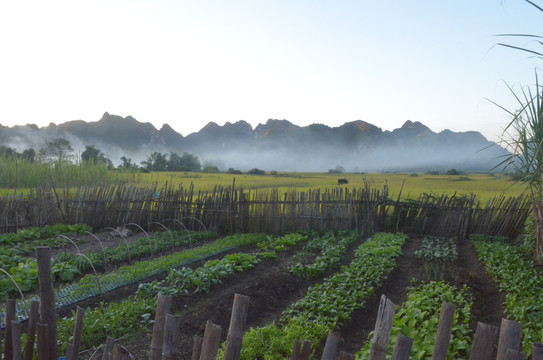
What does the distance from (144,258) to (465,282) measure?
19.7ft

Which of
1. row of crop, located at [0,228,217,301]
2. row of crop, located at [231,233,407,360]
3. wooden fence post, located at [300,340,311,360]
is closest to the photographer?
wooden fence post, located at [300,340,311,360]

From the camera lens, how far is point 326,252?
8.53m

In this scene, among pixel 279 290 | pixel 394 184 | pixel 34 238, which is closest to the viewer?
pixel 279 290

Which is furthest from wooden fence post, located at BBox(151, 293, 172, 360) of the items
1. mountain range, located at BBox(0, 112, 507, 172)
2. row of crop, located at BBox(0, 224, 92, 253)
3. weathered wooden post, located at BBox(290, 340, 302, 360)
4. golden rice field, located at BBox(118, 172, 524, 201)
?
mountain range, located at BBox(0, 112, 507, 172)

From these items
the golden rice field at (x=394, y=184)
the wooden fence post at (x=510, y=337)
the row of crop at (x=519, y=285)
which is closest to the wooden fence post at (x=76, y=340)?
the wooden fence post at (x=510, y=337)

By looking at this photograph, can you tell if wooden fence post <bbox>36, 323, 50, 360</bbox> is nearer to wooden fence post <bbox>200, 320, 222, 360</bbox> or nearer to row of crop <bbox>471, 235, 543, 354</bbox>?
wooden fence post <bbox>200, 320, 222, 360</bbox>

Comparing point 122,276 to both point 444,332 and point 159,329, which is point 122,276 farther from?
point 444,332

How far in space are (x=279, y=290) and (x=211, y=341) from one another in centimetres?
418

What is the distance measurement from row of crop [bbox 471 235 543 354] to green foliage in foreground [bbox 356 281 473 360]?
0.51 meters

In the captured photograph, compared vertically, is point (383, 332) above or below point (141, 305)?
above

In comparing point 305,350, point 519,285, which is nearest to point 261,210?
point 519,285

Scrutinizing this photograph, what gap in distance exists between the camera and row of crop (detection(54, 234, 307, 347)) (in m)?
4.50

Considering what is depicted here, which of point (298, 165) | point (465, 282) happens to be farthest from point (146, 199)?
point (298, 165)

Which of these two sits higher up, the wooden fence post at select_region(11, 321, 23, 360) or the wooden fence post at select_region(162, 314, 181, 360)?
the wooden fence post at select_region(162, 314, 181, 360)
